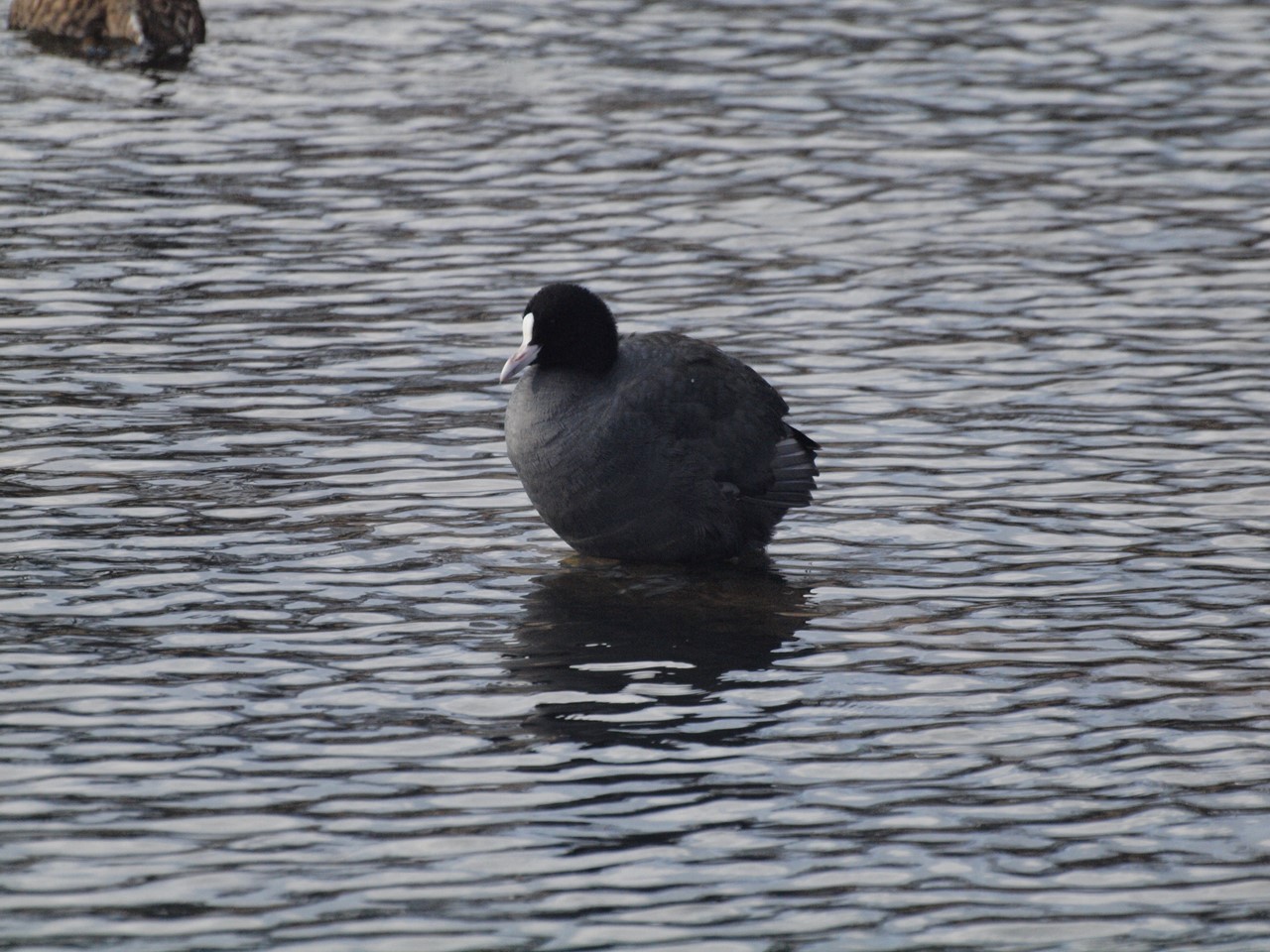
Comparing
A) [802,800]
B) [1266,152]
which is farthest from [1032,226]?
[802,800]

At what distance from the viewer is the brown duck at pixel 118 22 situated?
20.0m

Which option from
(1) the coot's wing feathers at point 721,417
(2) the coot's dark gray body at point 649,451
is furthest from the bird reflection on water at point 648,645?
(1) the coot's wing feathers at point 721,417

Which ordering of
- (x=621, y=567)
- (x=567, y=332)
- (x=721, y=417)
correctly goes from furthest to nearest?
(x=621, y=567), (x=721, y=417), (x=567, y=332)

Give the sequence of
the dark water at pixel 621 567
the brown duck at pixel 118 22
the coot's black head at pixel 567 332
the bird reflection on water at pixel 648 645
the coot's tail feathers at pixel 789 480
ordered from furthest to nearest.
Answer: the brown duck at pixel 118 22 → the coot's tail feathers at pixel 789 480 → the coot's black head at pixel 567 332 → the bird reflection on water at pixel 648 645 → the dark water at pixel 621 567

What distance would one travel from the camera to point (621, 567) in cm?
1020

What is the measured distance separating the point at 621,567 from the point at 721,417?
902mm

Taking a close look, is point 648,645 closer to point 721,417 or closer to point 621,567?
point 621,567

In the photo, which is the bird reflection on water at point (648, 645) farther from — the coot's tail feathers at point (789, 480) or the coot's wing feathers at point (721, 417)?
the coot's wing feathers at point (721, 417)

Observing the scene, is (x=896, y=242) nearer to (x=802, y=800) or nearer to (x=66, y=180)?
(x=66, y=180)

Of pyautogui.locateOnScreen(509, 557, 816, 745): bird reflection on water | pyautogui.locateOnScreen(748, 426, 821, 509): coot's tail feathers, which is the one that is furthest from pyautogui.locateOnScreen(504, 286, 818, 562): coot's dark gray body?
pyautogui.locateOnScreen(509, 557, 816, 745): bird reflection on water

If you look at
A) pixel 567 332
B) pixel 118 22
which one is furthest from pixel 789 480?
pixel 118 22

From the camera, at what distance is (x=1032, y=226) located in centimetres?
1557

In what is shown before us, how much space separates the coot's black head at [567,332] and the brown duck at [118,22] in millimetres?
11674

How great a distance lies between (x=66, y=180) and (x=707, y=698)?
31.5ft
